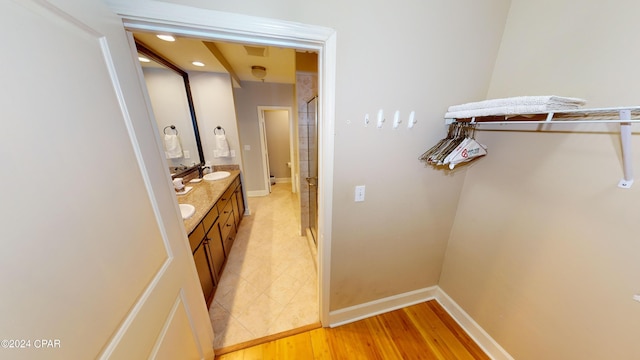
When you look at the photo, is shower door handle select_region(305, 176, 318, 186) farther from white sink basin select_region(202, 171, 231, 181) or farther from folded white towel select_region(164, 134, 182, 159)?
folded white towel select_region(164, 134, 182, 159)

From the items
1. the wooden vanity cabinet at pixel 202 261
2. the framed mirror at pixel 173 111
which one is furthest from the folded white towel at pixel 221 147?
the wooden vanity cabinet at pixel 202 261

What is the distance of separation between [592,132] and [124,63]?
2027mm

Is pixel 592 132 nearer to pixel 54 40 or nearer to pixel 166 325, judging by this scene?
pixel 54 40

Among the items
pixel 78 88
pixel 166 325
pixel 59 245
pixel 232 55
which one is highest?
pixel 232 55

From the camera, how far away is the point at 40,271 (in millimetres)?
419

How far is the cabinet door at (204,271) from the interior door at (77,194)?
71 cm

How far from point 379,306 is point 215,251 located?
1.63m

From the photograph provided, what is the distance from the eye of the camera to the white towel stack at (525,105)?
0.78 metres

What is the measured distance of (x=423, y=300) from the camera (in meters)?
1.78

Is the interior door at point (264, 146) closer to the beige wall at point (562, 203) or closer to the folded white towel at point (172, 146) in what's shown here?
the folded white towel at point (172, 146)

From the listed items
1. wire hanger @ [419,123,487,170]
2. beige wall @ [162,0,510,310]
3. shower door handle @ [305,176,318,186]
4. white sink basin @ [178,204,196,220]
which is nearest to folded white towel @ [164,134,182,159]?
white sink basin @ [178,204,196,220]

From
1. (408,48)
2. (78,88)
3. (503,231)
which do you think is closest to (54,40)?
(78,88)

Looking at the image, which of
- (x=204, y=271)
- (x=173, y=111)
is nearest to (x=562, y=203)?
(x=204, y=271)

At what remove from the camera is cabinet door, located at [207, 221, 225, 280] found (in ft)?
5.95
